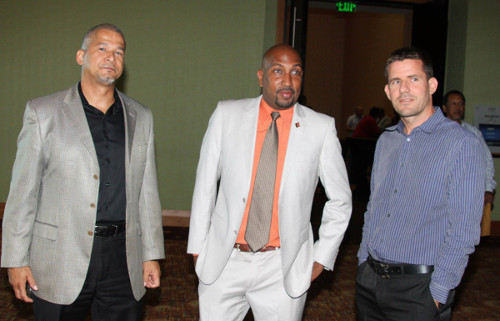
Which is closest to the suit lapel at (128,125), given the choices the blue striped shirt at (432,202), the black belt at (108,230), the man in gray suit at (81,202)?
the man in gray suit at (81,202)

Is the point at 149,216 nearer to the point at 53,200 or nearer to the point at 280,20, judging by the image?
the point at 53,200

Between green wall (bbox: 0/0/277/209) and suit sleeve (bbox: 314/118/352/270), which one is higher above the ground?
green wall (bbox: 0/0/277/209)

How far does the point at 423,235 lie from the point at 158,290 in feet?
8.92

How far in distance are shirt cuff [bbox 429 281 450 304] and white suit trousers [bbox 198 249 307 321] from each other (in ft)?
1.98

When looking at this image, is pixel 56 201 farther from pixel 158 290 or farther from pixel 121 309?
pixel 158 290

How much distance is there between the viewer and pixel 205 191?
89.4 inches

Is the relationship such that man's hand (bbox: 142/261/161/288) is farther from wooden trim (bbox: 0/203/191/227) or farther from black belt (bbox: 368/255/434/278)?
wooden trim (bbox: 0/203/191/227)

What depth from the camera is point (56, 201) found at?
207 centimetres

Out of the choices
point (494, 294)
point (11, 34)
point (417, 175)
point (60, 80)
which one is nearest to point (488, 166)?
point (494, 294)

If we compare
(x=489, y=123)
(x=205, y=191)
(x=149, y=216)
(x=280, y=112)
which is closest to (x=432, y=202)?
(x=280, y=112)

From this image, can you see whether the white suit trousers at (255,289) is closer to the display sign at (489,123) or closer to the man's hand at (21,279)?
the man's hand at (21,279)

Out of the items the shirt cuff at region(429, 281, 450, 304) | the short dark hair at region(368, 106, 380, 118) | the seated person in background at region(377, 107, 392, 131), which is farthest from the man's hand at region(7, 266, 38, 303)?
the seated person in background at region(377, 107, 392, 131)

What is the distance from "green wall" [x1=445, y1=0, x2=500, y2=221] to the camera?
665 centimetres

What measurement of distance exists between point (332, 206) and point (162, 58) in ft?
14.9
